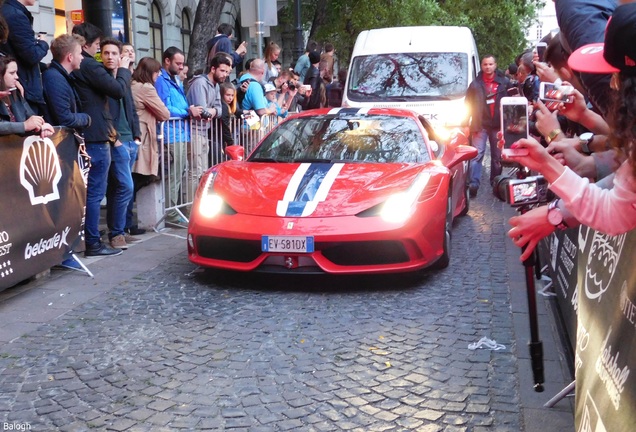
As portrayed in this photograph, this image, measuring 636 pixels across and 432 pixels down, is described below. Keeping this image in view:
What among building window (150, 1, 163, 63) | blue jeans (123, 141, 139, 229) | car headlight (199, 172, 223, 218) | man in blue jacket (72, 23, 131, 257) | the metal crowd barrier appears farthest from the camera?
building window (150, 1, 163, 63)

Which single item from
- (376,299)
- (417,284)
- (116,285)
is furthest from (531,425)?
(116,285)

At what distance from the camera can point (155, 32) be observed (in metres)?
22.3

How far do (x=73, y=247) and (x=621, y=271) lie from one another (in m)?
5.40

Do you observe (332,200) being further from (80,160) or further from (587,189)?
(587,189)

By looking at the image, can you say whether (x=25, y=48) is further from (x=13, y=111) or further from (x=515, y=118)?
(x=515, y=118)

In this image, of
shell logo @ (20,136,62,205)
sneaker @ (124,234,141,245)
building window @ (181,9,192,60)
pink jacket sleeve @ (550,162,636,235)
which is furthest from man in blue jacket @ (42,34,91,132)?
building window @ (181,9,192,60)

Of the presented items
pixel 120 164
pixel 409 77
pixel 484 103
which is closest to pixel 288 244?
pixel 120 164

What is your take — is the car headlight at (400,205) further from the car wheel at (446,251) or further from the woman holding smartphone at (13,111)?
the woman holding smartphone at (13,111)

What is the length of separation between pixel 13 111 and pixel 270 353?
3.18m

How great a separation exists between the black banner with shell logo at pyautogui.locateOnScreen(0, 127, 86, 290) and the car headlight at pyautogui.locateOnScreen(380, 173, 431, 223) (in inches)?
107

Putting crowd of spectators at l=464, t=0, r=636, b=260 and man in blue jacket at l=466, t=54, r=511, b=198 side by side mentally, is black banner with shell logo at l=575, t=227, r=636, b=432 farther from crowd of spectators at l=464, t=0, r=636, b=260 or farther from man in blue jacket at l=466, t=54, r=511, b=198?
man in blue jacket at l=466, t=54, r=511, b=198

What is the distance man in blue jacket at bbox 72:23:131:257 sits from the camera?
25.1ft

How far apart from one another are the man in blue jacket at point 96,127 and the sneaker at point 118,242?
0.26 m

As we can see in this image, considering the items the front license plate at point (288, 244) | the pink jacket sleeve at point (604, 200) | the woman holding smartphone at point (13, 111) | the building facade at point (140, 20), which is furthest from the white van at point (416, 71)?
the pink jacket sleeve at point (604, 200)
